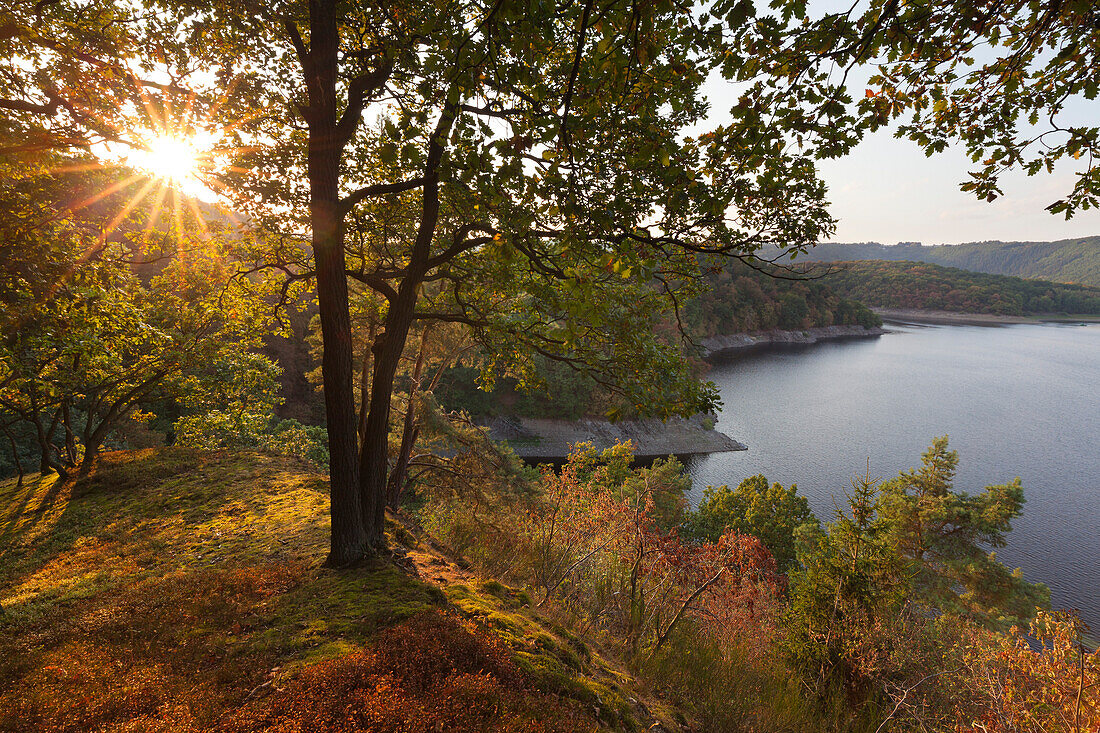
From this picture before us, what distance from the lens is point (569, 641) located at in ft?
16.6

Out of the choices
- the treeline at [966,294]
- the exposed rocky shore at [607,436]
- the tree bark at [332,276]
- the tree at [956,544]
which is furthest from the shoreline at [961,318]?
the tree bark at [332,276]

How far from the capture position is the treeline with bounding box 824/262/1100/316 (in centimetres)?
12838

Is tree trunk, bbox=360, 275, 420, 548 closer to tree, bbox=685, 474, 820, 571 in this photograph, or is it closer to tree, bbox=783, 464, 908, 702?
tree, bbox=783, 464, 908, 702

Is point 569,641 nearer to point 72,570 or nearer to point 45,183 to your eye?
point 72,570

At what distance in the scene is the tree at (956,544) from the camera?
17.6m

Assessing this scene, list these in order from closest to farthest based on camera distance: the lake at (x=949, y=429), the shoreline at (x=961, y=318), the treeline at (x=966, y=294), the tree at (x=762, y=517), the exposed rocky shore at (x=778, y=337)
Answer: the tree at (x=762, y=517) → the lake at (x=949, y=429) → the exposed rocky shore at (x=778, y=337) → the shoreline at (x=961, y=318) → the treeline at (x=966, y=294)

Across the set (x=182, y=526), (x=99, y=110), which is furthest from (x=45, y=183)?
(x=182, y=526)

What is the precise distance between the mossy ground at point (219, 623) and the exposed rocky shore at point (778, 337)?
7253cm

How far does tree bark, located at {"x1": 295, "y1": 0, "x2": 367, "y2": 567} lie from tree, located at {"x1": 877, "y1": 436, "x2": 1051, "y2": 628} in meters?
19.5

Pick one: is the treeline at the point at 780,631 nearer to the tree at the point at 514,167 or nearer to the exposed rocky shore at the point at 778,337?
the tree at the point at 514,167

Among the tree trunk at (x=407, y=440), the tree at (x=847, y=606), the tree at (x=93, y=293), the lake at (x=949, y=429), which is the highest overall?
the tree at (x=93, y=293)

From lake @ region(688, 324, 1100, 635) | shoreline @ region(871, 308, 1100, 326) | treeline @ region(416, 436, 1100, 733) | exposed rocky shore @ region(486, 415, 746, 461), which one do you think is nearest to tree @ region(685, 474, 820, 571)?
lake @ region(688, 324, 1100, 635)

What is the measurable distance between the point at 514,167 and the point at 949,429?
5540 cm

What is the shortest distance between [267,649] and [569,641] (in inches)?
122
